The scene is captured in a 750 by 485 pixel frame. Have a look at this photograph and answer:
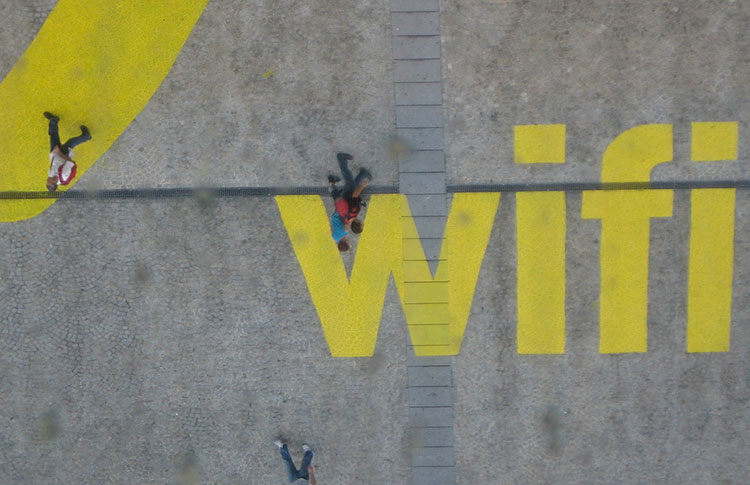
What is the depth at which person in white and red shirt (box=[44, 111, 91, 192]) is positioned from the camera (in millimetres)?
4590

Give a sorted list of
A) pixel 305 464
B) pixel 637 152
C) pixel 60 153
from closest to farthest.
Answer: pixel 60 153
pixel 637 152
pixel 305 464

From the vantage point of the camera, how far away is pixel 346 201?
14.9 ft

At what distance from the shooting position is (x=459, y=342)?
16.5ft

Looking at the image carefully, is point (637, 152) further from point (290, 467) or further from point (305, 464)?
point (290, 467)

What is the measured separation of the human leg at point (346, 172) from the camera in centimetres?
474

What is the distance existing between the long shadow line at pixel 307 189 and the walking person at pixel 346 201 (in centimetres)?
18

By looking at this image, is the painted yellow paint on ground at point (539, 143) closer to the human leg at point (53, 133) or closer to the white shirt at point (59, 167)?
the white shirt at point (59, 167)

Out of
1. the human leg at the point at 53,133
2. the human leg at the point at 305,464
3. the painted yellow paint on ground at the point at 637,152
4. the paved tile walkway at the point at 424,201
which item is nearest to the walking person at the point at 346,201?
the paved tile walkway at the point at 424,201

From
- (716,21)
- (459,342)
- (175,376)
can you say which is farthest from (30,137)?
(716,21)

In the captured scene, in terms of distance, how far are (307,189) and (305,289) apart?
105 cm

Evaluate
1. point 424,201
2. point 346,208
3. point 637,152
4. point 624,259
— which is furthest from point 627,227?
point 346,208

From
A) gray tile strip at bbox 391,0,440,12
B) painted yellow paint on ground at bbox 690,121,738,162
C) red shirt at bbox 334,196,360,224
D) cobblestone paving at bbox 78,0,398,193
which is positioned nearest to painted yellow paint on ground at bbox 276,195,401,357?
cobblestone paving at bbox 78,0,398,193

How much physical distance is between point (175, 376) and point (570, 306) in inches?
167

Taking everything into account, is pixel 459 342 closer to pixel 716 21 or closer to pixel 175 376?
pixel 175 376
